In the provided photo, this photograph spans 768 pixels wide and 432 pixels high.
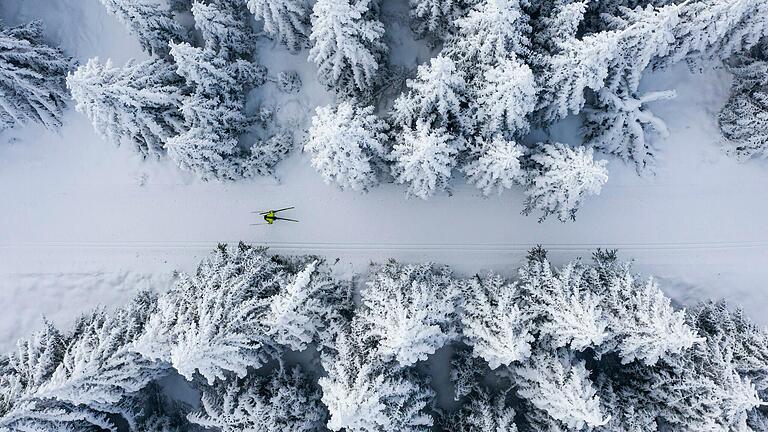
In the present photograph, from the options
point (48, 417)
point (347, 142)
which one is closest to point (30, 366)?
point (48, 417)

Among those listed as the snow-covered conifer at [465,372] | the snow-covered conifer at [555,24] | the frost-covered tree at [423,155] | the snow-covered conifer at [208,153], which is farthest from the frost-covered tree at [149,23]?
the snow-covered conifer at [465,372]

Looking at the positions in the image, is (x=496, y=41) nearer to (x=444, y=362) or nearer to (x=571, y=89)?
(x=571, y=89)

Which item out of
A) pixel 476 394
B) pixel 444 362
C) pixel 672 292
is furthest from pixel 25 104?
pixel 672 292

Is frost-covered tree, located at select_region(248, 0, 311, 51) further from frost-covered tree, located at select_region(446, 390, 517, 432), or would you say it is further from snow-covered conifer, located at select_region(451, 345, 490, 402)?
frost-covered tree, located at select_region(446, 390, 517, 432)

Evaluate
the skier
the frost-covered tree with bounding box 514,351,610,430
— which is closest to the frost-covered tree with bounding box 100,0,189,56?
the skier

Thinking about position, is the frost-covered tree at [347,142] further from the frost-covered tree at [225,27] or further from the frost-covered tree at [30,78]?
the frost-covered tree at [30,78]

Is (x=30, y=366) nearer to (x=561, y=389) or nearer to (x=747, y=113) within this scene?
(x=561, y=389)
